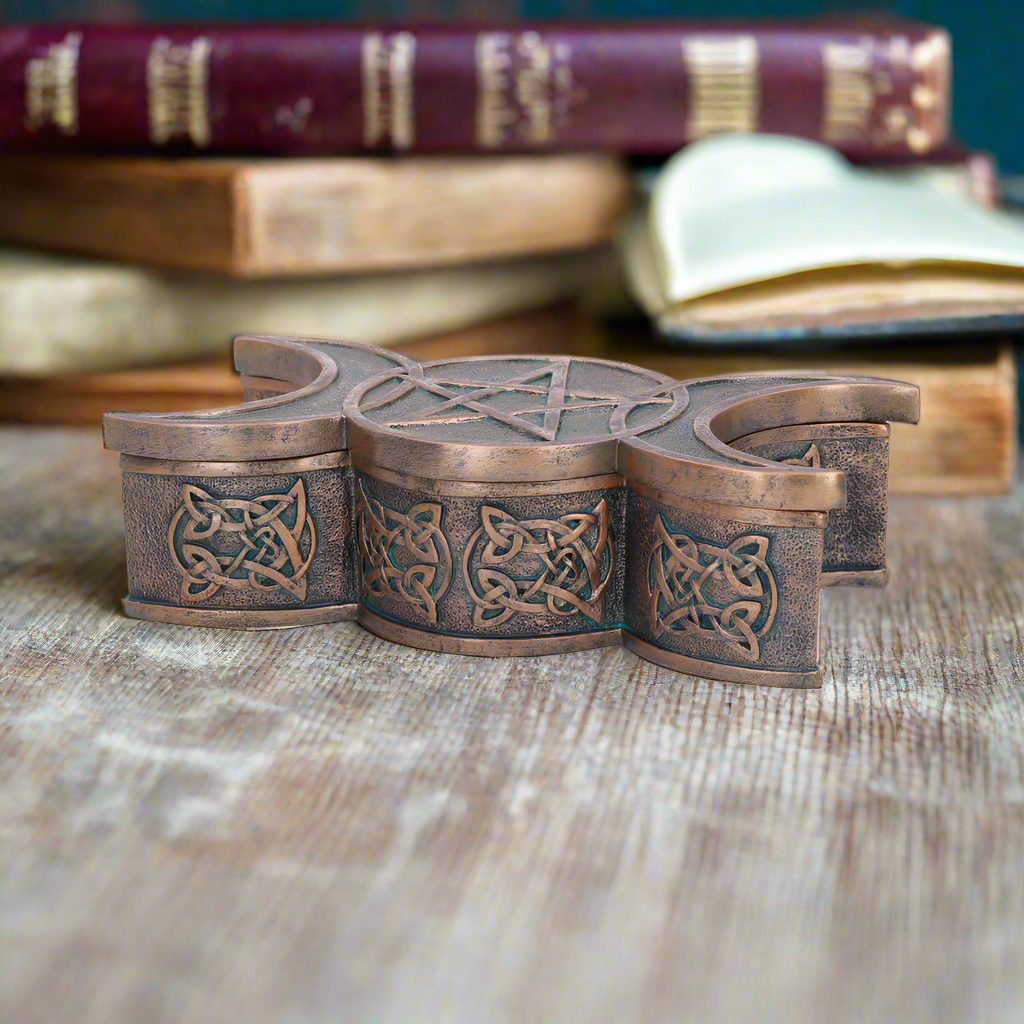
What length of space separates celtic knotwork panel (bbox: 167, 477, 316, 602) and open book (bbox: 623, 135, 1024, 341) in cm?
54

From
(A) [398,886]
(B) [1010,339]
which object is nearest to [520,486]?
→ (A) [398,886]

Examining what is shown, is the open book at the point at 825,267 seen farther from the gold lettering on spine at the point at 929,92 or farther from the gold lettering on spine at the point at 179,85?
the gold lettering on spine at the point at 179,85

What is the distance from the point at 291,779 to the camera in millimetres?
731

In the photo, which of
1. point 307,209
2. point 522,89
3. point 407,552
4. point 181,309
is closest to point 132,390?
point 181,309

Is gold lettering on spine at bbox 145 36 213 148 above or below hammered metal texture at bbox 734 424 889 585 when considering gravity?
above

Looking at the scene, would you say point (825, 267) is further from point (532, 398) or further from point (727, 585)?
point (727, 585)

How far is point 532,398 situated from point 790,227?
53 cm

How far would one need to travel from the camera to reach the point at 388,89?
1531 mm

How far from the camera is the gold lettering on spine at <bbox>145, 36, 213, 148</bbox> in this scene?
4.93ft

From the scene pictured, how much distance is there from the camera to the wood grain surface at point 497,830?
1.86ft

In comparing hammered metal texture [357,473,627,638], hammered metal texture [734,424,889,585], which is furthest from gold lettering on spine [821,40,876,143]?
hammered metal texture [357,473,627,638]

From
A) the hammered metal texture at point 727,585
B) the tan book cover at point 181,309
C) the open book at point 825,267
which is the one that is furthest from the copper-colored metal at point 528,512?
the tan book cover at point 181,309

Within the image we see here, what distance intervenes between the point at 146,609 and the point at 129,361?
662 mm

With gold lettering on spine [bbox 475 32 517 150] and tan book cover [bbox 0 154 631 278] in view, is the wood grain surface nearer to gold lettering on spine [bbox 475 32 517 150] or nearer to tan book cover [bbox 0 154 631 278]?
tan book cover [bbox 0 154 631 278]
